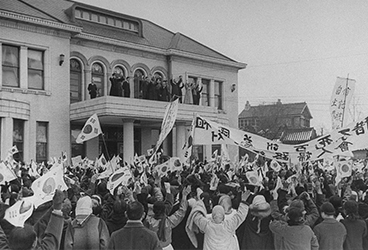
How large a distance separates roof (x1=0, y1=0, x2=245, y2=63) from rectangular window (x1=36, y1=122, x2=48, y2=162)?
520 centimetres

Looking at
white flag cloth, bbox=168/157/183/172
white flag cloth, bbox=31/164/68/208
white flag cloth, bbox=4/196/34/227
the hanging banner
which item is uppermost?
the hanging banner

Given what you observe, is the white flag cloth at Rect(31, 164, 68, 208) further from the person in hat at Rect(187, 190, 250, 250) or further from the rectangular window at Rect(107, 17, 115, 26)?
the rectangular window at Rect(107, 17, 115, 26)

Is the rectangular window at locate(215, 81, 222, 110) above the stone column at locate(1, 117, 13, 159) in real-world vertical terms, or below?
above

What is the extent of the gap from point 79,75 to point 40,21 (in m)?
3.54

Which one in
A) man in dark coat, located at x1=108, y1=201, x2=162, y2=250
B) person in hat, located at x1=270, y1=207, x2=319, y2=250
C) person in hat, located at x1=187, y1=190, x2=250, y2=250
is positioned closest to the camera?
man in dark coat, located at x1=108, y1=201, x2=162, y2=250

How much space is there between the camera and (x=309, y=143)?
32.1 feet

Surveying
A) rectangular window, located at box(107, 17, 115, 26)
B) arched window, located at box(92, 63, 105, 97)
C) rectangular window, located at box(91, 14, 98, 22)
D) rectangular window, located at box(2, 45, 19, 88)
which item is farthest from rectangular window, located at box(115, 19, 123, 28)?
rectangular window, located at box(2, 45, 19, 88)

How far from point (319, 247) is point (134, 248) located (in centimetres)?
215

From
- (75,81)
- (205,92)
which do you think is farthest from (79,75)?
(205,92)

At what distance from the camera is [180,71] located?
92.9 feet

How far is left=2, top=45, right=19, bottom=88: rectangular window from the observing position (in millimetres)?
21542

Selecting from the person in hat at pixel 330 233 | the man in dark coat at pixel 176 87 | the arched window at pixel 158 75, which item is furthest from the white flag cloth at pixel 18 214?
the arched window at pixel 158 75

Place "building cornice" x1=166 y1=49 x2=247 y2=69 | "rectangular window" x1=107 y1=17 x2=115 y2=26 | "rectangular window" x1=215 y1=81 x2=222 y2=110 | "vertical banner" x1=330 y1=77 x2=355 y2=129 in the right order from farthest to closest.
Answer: "rectangular window" x1=215 y1=81 x2=222 y2=110 < "building cornice" x1=166 y1=49 x2=247 y2=69 < "rectangular window" x1=107 y1=17 x2=115 y2=26 < "vertical banner" x1=330 y1=77 x2=355 y2=129

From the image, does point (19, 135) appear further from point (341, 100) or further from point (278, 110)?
point (278, 110)
